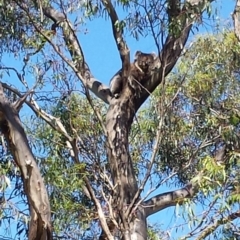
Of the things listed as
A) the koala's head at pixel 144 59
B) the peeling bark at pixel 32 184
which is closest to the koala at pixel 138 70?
the koala's head at pixel 144 59

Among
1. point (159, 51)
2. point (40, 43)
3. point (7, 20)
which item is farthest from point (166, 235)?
point (7, 20)

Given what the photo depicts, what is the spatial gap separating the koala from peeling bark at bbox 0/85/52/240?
1377 millimetres

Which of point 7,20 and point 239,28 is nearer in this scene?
point 7,20

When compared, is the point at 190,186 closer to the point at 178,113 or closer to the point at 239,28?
the point at 178,113

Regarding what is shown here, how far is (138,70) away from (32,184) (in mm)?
1700

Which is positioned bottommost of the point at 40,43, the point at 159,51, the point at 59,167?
the point at 59,167

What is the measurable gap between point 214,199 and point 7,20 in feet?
7.93

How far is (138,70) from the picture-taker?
5246mm

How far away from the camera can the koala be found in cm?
524

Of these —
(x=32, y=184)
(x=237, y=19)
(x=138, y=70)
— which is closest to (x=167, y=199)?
(x=138, y=70)

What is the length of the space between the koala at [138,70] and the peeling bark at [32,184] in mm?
1377

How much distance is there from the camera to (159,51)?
4941 mm

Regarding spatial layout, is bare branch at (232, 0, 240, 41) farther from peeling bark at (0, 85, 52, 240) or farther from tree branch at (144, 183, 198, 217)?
peeling bark at (0, 85, 52, 240)

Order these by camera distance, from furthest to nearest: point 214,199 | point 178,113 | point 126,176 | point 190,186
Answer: point 178,113 → point 190,186 → point 126,176 → point 214,199
